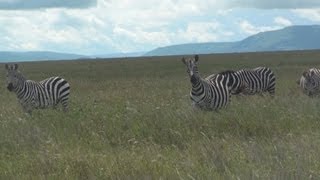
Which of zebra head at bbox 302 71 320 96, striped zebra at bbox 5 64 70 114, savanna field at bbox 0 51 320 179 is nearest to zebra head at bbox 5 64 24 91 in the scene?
striped zebra at bbox 5 64 70 114

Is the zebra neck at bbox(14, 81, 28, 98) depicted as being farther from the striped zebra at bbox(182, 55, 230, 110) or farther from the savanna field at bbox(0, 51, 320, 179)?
the striped zebra at bbox(182, 55, 230, 110)

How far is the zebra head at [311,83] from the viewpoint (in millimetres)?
19547

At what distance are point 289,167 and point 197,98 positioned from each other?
329 inches

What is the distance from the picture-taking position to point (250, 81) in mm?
19828

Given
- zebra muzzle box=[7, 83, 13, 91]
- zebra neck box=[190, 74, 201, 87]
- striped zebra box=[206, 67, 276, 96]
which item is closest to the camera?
zebra neck box=[190, 74, 201, 87]

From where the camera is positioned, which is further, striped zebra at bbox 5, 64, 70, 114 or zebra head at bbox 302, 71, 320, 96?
zebra head at bbox 302, 71, 320, 96

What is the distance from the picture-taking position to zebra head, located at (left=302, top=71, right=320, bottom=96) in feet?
64.1

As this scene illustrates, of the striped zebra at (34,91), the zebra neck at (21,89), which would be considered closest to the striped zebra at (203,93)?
the striped zebra at (34,91)

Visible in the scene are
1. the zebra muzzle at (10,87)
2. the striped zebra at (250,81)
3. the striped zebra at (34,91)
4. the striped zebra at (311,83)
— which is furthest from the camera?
the striped zebra at (311,83)

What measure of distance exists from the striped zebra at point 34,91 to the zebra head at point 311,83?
896 centimetres

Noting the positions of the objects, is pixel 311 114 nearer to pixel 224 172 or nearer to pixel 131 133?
pixel 131 133

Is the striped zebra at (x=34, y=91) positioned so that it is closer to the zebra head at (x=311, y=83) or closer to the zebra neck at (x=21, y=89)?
the zebra neck at (x=21, y=89)

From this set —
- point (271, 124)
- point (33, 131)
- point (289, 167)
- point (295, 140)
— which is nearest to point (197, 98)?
point (271, 124)

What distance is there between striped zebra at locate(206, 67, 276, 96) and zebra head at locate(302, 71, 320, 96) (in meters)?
1.37
